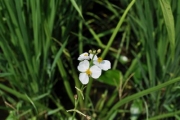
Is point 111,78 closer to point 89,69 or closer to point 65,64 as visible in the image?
point 65,64

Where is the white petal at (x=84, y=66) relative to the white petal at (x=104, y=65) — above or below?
above

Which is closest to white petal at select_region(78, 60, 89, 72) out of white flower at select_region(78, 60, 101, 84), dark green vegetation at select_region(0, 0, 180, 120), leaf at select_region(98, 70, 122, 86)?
white flower at select_region(78, 60, 101, 84)

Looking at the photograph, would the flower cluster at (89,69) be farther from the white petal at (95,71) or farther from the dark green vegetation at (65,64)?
the dark green vegetation at (65,64)

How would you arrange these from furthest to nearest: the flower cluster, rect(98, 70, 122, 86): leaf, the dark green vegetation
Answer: rect(98, 70, 122, 86): leaf, the dark green vegetation, the flower cluster

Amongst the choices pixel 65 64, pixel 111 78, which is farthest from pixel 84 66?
pixel 65 64

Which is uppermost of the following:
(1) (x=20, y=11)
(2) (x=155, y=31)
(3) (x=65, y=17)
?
(1) (x=20, y=11)

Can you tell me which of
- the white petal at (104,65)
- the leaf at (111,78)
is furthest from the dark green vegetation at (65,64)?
the white petal at (104,65)

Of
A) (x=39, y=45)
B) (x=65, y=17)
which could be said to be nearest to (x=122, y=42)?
(x=65, y=17)

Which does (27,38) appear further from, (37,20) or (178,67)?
(178,67)

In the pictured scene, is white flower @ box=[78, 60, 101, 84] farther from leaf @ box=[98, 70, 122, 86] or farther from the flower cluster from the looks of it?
leaf @ box=[98, 70, 122, 86]
